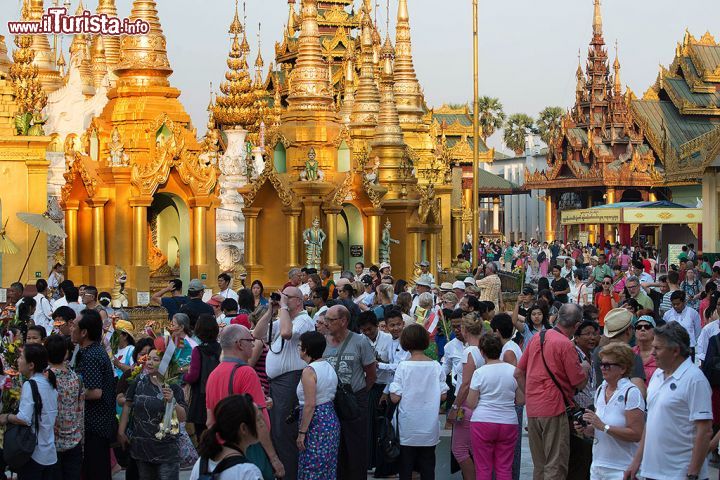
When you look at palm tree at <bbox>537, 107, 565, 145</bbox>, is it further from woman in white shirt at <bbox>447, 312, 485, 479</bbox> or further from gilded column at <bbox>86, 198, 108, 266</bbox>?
woman in white shirt at <bbox>447, 312, 485, 479</bbox>

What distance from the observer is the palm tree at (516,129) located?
95.1 meters

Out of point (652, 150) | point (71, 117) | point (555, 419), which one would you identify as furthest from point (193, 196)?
point (652, 150)

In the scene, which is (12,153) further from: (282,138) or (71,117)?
(71,117)

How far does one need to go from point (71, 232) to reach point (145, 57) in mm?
3547

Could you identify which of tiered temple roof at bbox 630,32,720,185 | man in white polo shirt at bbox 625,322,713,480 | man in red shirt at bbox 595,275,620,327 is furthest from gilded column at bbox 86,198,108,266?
tiered temple roof at bbox 630,32,720,185

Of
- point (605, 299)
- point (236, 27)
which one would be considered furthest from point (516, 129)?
point (605, 299)

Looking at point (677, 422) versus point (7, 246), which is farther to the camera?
point (7, 246)

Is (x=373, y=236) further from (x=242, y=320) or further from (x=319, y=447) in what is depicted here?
(x=319, y=447)

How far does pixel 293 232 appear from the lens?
26.1 meters

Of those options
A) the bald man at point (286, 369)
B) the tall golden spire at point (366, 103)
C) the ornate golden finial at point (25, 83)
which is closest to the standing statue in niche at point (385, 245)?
the tall golden spire at point (366, 103)

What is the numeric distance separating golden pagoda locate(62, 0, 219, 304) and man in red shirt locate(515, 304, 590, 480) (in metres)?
14.4

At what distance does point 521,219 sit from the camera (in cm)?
8031

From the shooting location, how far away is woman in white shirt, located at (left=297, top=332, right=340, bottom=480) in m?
9.75

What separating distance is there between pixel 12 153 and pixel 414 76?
14.8 m
